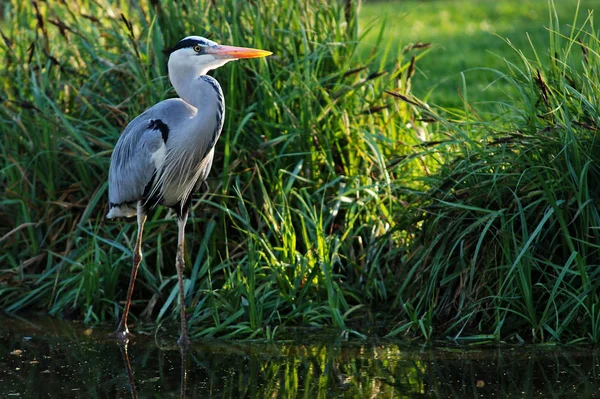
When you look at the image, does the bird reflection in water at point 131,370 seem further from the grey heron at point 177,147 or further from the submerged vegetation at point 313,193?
the submerged vegetation at point 313,193

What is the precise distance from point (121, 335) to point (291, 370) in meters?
1.16

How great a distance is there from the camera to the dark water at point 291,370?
13.3ft

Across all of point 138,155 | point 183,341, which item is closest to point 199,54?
point 138,155

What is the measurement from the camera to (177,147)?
16.9ft

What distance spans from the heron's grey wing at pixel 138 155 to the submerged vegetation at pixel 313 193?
1.06ft

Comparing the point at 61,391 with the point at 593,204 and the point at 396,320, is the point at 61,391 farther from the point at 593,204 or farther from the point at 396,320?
the point at 593,204

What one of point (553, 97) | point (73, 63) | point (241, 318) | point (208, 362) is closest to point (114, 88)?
point (73, 63)

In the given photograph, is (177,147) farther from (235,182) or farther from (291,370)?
(291,370)

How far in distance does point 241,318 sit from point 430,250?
1.13 meters

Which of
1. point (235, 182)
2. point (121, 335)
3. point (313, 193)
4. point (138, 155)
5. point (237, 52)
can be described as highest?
point (237, 52)

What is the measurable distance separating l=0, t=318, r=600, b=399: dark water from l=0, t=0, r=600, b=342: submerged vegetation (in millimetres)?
207

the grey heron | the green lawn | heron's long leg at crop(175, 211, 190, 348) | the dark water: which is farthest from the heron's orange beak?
the green lawn

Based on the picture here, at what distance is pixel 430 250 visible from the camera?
4918 millimetres

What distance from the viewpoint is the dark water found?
4062 mm
